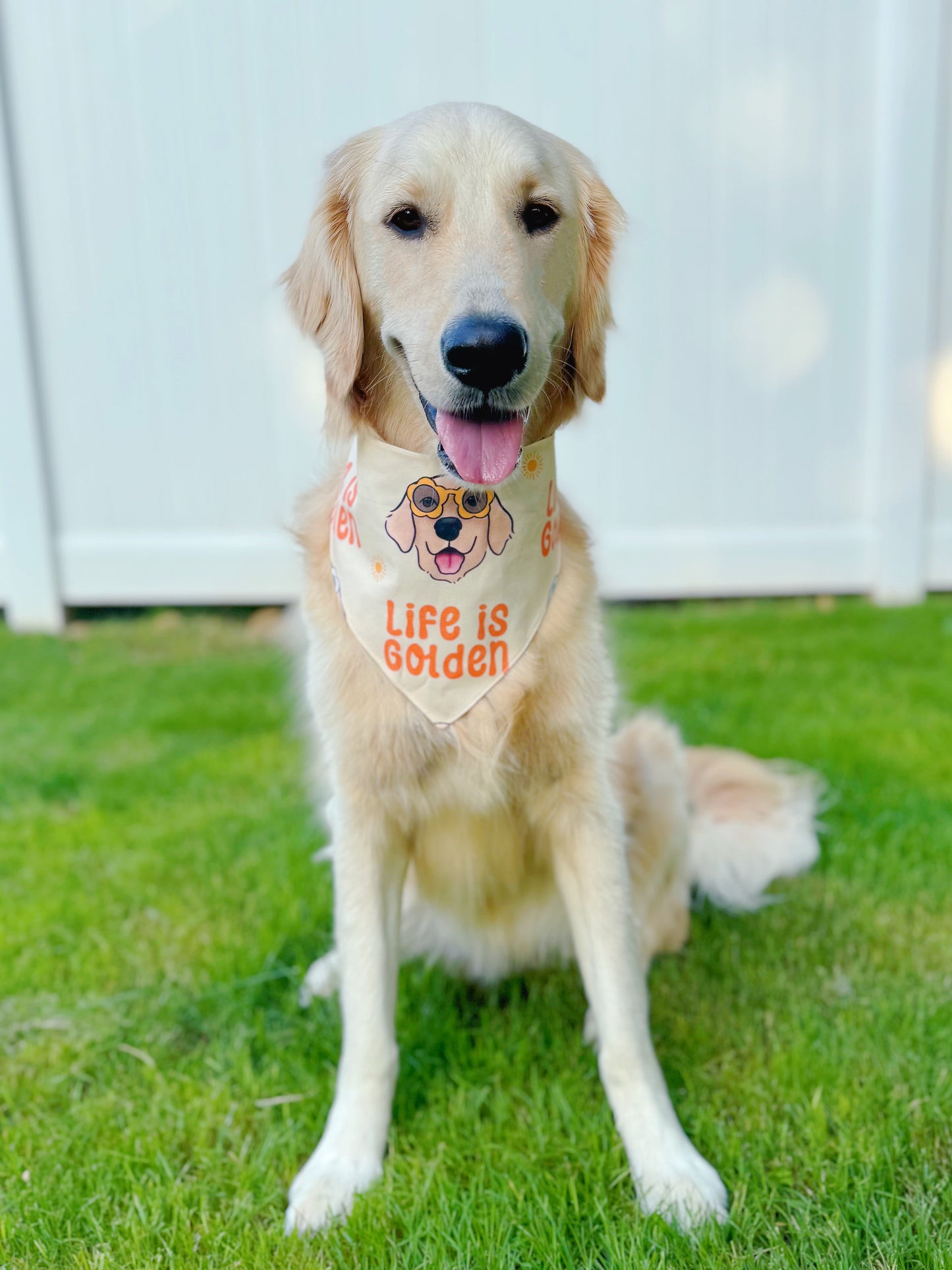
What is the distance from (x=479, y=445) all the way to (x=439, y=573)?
0.81ft

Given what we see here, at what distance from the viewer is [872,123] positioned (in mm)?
4270

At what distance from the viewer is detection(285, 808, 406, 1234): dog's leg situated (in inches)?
61.9

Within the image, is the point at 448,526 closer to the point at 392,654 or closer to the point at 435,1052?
the point at 392,654

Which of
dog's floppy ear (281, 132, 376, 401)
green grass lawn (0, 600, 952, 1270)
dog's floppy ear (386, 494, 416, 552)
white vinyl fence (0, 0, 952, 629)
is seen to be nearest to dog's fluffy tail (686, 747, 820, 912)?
green grass lawn (0, 600, 952, 1270)

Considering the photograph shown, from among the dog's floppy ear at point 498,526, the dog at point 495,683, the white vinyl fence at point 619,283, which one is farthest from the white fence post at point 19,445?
the dog's floppy ear at point 498,526

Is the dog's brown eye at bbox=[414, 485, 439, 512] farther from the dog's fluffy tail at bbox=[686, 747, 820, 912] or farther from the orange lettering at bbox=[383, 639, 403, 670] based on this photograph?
the dog's fluffy tail at bbox=[686, 747, 820, 912]

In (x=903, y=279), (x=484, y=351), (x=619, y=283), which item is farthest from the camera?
(x=903, y=279)

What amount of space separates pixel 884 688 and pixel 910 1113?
2200 mm

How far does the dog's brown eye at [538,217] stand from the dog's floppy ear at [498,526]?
1.30 ft

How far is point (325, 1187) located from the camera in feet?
4.97

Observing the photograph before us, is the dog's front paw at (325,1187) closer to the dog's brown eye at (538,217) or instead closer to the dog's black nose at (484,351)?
the dog's black nose at (484,351)

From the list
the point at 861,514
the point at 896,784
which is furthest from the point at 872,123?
the point at 896,784

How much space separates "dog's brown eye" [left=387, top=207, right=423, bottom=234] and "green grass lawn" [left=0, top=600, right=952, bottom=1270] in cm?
75

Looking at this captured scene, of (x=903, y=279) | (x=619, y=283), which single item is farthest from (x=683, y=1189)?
(x=903, y=279)
